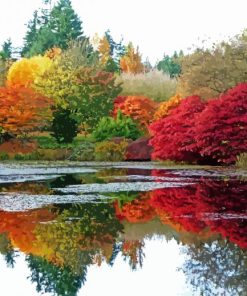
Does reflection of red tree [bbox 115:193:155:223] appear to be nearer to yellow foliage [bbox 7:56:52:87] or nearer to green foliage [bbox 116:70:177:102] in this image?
yellow foliage [bbox 7:56:52:87]

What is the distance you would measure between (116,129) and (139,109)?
3.66m

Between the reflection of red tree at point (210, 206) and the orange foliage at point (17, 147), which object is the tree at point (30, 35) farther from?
the reflection of red tree at point (210, 206)

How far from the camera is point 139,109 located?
47.0m

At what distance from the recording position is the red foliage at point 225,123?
30547mm

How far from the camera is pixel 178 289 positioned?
8.47 m

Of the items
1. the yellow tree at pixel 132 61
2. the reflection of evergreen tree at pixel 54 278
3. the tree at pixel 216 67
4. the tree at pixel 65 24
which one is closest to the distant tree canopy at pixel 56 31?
the tree at pixel 65 24

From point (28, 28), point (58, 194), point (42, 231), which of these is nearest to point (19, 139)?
point (58, 194)

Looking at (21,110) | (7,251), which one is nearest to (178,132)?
(21,110)

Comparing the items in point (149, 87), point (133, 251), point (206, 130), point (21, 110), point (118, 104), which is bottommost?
point (133, 251)

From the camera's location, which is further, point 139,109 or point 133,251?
point 139,109

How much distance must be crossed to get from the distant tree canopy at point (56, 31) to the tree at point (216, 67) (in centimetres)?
3659

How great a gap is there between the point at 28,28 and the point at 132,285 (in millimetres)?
Result: 83684

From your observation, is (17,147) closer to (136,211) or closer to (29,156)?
(29,156)

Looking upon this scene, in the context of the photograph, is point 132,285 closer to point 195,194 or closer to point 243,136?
point 195,194
